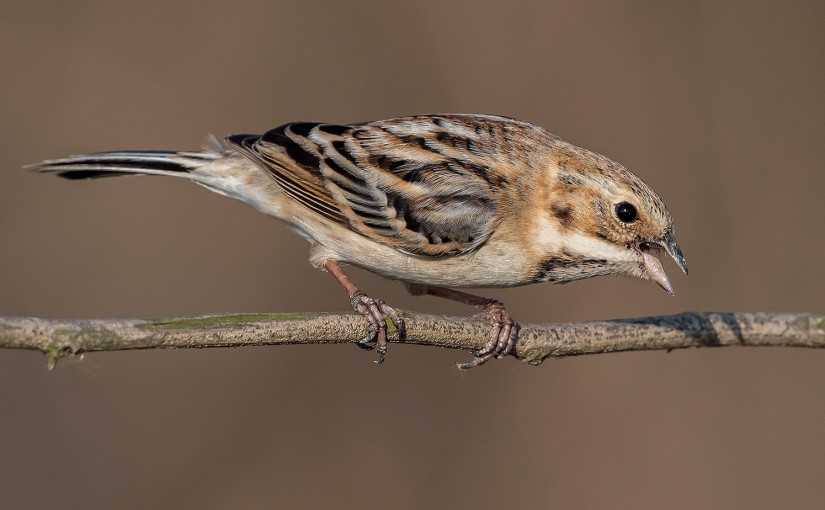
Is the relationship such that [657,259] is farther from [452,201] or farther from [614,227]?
[452,201]

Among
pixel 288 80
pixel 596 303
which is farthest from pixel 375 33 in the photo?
pixel 596 303

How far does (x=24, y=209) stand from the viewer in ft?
28.6

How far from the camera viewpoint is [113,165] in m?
6.19

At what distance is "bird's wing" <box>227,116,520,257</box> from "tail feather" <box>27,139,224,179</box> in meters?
0.47

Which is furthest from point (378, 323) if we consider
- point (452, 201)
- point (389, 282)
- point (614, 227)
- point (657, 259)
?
point (389, 282)

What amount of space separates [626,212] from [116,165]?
128 inches

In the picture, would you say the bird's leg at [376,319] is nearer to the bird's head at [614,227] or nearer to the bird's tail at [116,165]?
the bird's head at [614,227]

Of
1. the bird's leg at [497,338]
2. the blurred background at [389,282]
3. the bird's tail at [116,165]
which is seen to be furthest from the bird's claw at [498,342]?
the blurred background at [389,282]

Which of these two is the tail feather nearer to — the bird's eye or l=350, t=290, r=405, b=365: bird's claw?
l=350, t=290, r=405, b=365: bird's claw

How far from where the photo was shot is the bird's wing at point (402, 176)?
580 centimetres

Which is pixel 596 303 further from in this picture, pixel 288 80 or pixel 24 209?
pixel 24 209

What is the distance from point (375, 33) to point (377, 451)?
4.19 m

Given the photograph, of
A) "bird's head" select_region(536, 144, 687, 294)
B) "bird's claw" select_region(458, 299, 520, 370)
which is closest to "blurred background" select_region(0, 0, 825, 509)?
"bird's claw" select_region(458, 299, 520, 370)

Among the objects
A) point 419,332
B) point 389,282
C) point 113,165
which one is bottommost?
point 419,332
